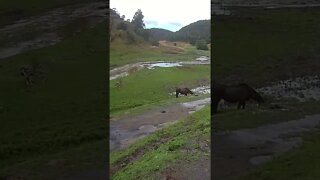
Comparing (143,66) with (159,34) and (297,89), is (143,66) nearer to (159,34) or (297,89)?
(159,34)

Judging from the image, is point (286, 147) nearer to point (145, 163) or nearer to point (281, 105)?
point (145, 163)

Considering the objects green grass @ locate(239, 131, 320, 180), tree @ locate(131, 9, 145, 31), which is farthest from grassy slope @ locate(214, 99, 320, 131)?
tree @ locate(131, 9, 145, 31)

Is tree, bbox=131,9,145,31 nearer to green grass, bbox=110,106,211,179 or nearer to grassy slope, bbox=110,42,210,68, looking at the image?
grassy slope, bbox=110,42,210,68

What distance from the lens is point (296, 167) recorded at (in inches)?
426

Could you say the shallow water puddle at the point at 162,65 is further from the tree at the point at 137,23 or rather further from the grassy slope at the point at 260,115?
the grassy slope at the point at 260,115

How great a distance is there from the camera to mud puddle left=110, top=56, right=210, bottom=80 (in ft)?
96.1
